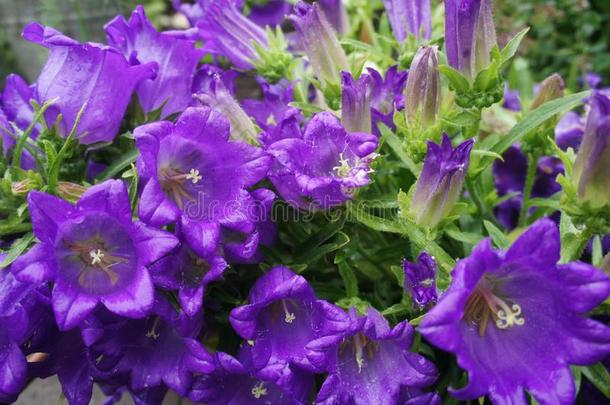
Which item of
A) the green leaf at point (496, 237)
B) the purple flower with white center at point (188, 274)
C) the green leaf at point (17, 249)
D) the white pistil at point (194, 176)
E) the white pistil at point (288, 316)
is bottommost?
the white pistil at point (288, 316)

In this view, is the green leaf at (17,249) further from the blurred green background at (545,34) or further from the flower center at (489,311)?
the blurred green background at (545,34)

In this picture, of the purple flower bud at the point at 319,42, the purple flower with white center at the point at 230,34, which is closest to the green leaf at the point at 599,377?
the purple flower bud at the point at 319,42

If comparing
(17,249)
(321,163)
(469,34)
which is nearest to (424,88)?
(469,34)

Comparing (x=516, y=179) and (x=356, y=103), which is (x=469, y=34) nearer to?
(x=356, y=103)

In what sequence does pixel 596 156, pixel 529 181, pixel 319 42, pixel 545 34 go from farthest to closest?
pixel 545 34 < pixel 529 181 < pixel 319 42 < pixel 596 156

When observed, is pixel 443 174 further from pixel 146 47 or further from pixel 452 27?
pixel 146 47
